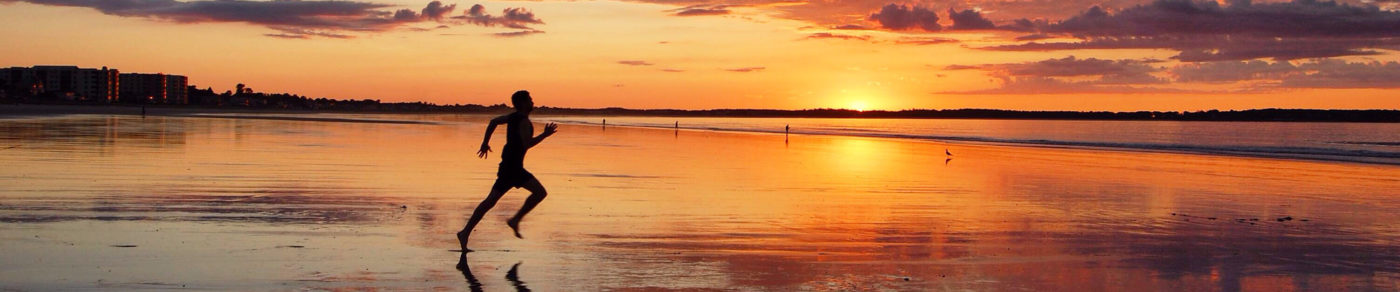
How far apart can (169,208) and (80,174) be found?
5430 millimetres

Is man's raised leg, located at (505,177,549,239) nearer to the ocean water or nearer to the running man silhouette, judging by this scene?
the running man silhouette

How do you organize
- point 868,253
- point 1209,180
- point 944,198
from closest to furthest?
point 868,253, point 944,198, point 1209,180

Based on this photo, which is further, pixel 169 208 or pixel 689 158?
pixel 689 158

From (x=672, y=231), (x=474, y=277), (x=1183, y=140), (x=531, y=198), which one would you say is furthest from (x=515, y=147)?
(x=1183, y=140)

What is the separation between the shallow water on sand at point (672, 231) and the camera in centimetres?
713

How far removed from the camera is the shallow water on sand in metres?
7.13

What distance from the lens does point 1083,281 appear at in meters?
7.26

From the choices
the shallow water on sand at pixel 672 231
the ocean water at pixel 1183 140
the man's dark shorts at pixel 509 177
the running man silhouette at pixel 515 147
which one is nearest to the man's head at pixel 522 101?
the running man silhouette at pixel 515 147

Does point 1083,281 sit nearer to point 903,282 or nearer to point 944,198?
point 903,282

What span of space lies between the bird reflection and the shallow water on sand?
0.04m

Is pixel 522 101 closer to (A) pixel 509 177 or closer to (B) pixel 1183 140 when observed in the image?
(A) pixel 509 177

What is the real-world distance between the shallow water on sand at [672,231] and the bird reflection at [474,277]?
0.04 meters

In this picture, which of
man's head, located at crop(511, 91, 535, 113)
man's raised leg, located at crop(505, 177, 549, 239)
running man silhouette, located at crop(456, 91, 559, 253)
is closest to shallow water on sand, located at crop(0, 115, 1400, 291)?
man's raised leg, located at crop(505, 177, 549, 239)

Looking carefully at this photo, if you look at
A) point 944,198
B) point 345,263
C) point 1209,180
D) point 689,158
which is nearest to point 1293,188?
point 1209,180
